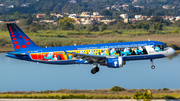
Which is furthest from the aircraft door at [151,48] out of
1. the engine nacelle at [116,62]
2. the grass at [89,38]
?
the grass at [89,38]

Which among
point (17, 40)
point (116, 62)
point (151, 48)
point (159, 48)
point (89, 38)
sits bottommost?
point (89, 38)

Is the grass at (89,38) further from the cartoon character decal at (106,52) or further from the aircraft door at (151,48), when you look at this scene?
the cartoon character decal at (106,52)

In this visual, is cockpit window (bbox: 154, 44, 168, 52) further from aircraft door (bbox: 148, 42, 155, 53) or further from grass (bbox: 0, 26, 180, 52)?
grass (bbox: 0, 26, 180, 52)

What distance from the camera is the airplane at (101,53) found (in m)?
51.4

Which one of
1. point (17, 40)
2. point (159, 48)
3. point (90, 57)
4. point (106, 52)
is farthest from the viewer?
point (17, 40)

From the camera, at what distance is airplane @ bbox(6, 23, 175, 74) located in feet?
169

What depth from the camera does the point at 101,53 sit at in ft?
172

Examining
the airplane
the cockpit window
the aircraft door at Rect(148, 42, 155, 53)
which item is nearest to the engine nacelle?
the airplane

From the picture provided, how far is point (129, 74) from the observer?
6631 centimetres

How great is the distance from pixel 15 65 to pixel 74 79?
24245 millimetres

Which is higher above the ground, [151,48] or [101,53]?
[151,48]

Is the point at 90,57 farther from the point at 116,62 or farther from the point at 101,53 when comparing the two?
the point at 116,62

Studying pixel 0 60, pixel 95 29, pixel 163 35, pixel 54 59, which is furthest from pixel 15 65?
pixel 95 29

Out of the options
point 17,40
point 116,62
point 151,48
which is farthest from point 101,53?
point 17,40
